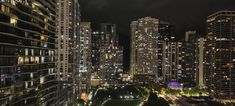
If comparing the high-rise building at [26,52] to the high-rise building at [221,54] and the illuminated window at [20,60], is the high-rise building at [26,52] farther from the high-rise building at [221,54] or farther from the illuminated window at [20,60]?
the high-rise building at [221,54]

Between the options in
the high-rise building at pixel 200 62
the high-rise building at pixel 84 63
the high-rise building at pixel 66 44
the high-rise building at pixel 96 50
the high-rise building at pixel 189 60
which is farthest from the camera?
the high-rise building at pixel 96 50

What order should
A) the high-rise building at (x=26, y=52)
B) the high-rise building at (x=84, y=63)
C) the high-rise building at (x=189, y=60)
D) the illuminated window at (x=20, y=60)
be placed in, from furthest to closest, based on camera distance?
the high-rise building at (x=189, y=60) < the high-rise building at (x=84, y=63) < the illuminated window at (x=20, y=60) < the high-rise building at (x=26, y=52)

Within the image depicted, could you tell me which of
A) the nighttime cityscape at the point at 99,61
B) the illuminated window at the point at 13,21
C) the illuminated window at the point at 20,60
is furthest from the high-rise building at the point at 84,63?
the illuminated window at the point at 13,21

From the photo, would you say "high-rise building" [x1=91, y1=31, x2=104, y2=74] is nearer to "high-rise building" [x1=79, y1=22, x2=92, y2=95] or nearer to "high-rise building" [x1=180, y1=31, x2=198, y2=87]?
"high-rise building" [x1=180, y1=31, x2=198, y2=87]

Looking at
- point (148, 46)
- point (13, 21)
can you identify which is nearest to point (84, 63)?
point (148, 46)

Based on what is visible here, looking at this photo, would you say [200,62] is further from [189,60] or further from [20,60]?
[20,60]

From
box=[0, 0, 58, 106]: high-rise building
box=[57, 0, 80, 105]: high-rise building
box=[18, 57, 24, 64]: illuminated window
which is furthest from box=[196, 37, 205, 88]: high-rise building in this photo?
box=[18, 57, 24, 64]: illuminated window
